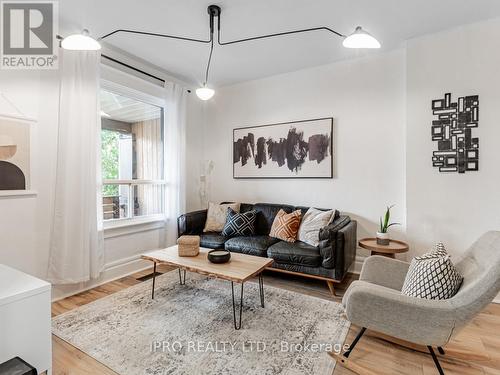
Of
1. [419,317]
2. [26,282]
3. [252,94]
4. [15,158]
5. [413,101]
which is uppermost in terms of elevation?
[252,94]

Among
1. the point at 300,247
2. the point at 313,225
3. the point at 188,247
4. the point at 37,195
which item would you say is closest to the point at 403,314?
the point at 300,247

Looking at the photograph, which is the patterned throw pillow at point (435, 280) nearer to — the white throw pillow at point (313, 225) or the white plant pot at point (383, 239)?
the white plant pot at point (383, 239)

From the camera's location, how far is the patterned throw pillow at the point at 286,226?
328cm

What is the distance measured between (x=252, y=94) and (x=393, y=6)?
223 cm

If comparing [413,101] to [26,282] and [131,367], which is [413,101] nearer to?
[131,367]

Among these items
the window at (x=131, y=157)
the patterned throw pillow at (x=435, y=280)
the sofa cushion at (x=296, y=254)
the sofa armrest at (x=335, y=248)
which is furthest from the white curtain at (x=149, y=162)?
the patterned throw pillow at (x=435, y=280)

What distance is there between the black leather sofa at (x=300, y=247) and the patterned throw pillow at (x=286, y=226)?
98 millimetres

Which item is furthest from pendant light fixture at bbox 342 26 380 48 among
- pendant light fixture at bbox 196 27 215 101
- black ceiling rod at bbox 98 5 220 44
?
pendant light fixture at bbox 196 27 215 101

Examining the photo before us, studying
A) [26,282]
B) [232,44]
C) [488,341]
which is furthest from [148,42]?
[488,341]

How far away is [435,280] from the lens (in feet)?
5.20

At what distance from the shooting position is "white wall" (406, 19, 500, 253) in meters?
2.63

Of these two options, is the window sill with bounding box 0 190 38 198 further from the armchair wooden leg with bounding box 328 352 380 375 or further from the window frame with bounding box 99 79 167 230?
the armchair wooden leg with bounding box 328 352 380 375

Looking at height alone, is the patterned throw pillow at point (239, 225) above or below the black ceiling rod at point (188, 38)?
below

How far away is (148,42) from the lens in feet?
9.98
